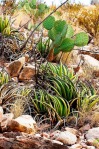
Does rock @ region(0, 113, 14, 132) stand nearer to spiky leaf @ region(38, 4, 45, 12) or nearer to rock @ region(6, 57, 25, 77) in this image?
rock @ region(6, 57, 25, 77)

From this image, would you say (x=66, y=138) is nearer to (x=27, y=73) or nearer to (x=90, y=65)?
(x=27, y=73)

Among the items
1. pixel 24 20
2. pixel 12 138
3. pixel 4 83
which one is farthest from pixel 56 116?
pixel 24 20

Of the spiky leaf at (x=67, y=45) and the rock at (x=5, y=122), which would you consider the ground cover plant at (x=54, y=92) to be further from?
the rock at (x=5, y=122)

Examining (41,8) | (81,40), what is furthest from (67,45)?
(41,8)

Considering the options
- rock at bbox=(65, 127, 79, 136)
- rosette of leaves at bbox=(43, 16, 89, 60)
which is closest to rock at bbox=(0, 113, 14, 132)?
rock at bbox=(65, 127, 79, 136)

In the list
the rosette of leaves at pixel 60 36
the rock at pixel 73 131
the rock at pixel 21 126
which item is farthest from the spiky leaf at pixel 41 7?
the rock at pixel 21 126

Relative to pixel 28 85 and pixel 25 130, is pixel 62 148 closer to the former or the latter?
pixel 25 130

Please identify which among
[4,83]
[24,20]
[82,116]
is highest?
[24,20]
